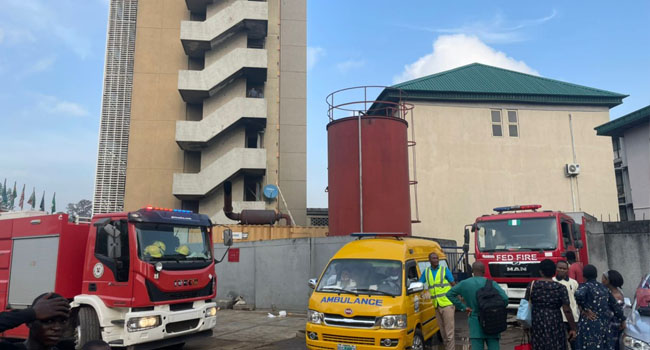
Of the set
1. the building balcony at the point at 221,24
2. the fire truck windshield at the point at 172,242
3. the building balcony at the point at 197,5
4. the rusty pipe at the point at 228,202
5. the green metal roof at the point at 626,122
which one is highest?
the building balcony at the point at 197,5

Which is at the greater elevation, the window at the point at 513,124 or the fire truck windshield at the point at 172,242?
the window at the point at 513,124

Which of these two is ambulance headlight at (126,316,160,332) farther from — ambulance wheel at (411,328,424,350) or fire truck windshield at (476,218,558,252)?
fire truck windshield at (476,218,558,252)

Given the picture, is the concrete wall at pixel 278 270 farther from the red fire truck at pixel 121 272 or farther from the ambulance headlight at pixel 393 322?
the ambulance headlight at pixel 393 322

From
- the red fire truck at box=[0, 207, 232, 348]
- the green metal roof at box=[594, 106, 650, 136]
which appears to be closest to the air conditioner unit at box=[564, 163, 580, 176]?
the green metal roof at box=[594, 106, 650, 136]

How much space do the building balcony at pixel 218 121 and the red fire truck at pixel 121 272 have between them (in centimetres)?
1860

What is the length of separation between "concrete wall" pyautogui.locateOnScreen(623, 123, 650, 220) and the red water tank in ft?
31.5

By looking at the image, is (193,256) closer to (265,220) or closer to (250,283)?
(250,283)

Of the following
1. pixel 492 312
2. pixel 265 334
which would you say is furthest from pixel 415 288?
pixel 265 334

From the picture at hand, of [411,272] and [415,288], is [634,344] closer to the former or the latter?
[415,288]

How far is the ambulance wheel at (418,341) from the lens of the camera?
7.82 metres

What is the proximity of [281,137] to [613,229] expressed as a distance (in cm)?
2173

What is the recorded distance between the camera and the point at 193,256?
9578 mm

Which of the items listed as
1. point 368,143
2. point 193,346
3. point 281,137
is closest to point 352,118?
point 368,143

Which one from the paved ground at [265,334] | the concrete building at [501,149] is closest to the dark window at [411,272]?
the paved ground at [265,334]
